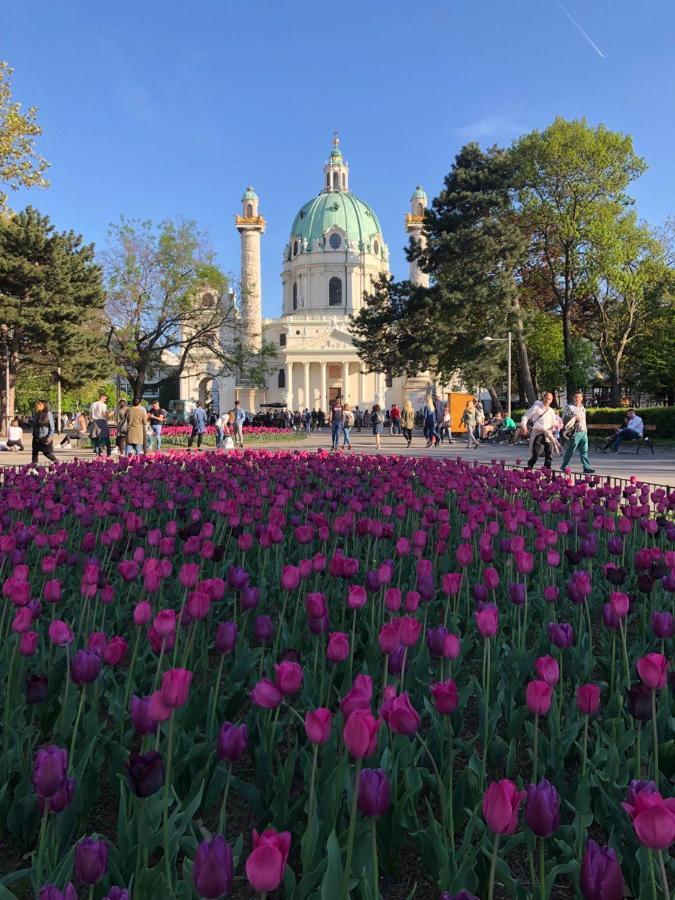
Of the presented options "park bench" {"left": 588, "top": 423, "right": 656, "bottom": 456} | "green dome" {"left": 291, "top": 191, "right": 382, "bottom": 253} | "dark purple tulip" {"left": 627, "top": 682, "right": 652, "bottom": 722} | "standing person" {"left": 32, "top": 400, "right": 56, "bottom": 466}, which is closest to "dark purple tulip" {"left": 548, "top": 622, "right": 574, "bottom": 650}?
"dark purple tulip" {"left": 627, "top": 682, "right": 652, "bottom": 722}

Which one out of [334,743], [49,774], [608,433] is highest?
[49,774]

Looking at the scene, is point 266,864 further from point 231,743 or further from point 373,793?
point 231,743

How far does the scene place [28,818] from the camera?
6.53ft

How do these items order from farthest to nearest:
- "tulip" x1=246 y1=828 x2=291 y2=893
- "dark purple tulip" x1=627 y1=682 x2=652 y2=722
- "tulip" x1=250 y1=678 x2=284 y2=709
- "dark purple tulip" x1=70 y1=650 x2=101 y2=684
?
"dark purple tulip" x1=70 y1=650 x2=101 y2=684
"dark purple tulip" x1=627 y1=682 x2=652 y2=722
"tulip" x1=250 y1=678 x2=284 y2=709
"tulip" x1=246 y1=828 x2=291 y2=893

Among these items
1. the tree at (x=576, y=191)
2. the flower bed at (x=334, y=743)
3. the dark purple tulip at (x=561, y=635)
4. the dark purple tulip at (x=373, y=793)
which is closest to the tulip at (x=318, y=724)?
the flower bed at (x=334, y=743)

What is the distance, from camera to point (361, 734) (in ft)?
4.51

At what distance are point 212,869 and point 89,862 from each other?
29cm

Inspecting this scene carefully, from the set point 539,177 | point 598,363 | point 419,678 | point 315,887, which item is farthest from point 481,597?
point 598,363

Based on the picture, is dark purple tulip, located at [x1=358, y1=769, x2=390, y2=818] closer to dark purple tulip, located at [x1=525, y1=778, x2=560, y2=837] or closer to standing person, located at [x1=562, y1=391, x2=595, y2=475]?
dark purple tulip, located at [x1=525, y1=778, x2=560, y2=837]

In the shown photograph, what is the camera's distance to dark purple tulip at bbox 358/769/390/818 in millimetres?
1390

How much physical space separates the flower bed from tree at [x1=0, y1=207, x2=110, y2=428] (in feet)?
108

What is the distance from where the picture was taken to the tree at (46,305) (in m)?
34.2

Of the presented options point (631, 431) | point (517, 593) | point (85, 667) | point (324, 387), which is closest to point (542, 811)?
point (85, 667)

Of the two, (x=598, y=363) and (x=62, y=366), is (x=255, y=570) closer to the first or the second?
(x=62, y=366)
